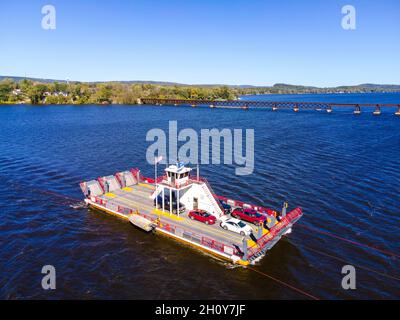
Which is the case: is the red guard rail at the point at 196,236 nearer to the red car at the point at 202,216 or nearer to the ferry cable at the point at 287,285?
the red car at the point at 202,216

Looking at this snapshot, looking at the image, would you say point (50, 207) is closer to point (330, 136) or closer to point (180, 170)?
point (180, 170)

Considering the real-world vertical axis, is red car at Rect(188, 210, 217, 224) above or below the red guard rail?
above

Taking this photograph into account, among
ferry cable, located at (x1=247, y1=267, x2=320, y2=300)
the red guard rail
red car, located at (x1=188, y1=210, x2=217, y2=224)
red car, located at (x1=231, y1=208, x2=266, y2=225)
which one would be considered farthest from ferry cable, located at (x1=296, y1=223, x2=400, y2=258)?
the red guard rail

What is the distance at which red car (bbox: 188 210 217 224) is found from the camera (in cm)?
3906

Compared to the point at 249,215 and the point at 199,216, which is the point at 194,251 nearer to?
the point at 199,216

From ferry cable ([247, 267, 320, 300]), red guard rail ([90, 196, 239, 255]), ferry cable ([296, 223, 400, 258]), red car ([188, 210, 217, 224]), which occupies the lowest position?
ferry cable ([247, 267, 320, 300])

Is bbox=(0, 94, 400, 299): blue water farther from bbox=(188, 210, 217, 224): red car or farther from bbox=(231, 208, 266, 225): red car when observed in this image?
A: bbox=(188, 210, 217, 224): red car

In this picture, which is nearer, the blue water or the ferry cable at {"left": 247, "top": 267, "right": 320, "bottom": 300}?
the ferry cable at {"left": 247, "top": 267, "right": 320, "bottom": 300}

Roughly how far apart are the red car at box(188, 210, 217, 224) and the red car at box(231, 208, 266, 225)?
3.27 metres

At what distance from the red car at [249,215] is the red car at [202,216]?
3.27m

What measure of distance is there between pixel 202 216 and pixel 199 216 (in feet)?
1.40

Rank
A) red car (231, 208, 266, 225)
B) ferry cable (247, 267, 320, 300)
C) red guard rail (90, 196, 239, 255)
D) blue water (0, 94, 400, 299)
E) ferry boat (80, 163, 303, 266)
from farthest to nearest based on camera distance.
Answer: red car (231, 208, 266, 225)
ferry boat (80, 163, 303, 266)
red guard rail (90, 196, 239, 255)
blue water (0, 94, 400, 299)
ferry cable (247, 267, 320, 300)

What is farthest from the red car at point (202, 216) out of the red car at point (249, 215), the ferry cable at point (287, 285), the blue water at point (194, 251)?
the ferry cable at point (287, 285)

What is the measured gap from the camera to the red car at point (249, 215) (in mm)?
38844
